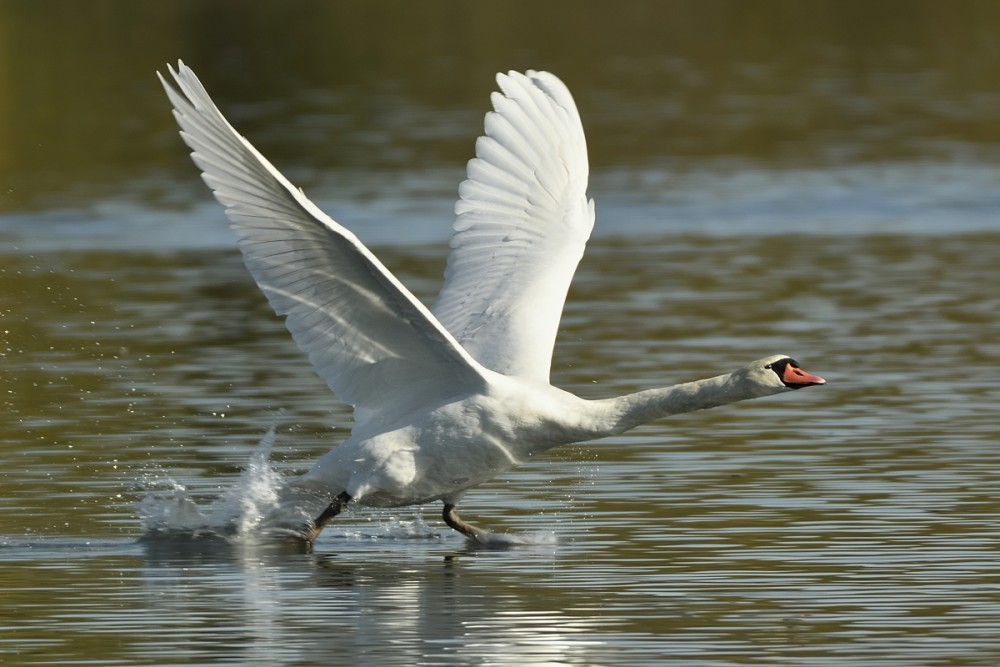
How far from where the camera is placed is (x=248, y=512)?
1420 centimetres

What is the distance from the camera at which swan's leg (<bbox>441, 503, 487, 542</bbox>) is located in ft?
45.0

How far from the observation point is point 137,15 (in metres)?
63.8

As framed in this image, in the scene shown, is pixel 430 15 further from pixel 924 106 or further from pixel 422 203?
pixel 422 203

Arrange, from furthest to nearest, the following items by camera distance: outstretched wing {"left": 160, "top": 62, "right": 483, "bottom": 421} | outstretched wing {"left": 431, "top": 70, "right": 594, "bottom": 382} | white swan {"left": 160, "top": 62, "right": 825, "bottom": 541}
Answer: outstretched wing {"left": 431, "top": 70, "right": 594, "bottom": 382}, white swan {"left": 160, "top": 62, "right": 825, "bottom": 541}, outstretched wing {"left": 160, "top": 62, "right": 483, "bottom": 421}

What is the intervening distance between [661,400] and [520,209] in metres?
2.38

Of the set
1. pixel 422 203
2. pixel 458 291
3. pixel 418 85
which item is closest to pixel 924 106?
pixel 418 85

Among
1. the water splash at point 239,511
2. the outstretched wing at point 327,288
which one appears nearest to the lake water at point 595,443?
the water splash at point 239,511

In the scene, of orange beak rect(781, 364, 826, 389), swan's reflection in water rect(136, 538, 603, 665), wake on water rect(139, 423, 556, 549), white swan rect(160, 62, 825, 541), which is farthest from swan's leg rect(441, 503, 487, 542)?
orange beak rect(781, 364, 826, 389)

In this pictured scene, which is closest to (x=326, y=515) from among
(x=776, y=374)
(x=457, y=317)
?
(x=457, y=317)

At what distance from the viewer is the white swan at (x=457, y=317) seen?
12469 mm

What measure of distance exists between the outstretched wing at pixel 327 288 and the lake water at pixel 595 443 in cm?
101

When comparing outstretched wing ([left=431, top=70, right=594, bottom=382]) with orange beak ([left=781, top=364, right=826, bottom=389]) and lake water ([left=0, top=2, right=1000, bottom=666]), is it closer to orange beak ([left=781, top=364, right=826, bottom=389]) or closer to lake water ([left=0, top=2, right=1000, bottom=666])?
lake water ([left=0, top=2, right=1000, bottom=666])

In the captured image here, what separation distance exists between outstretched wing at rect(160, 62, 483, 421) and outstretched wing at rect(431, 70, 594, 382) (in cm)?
131

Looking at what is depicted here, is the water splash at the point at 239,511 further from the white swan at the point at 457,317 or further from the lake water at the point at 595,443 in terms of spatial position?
the white swan at the point at 457,317
